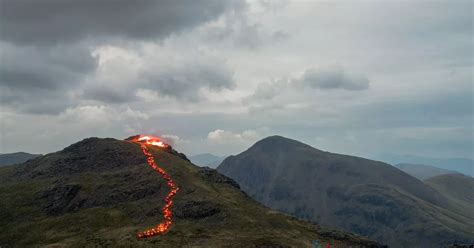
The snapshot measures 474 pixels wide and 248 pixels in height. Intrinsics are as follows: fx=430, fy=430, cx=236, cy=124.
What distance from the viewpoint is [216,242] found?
13925 centimetres

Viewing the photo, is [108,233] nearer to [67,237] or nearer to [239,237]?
[67,237]

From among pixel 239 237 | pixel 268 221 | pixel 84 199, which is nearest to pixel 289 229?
pixel 268 221

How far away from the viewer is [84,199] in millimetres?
194500

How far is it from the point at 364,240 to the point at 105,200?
114 metres

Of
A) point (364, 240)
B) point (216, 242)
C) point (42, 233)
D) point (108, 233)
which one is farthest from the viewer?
point (364, 240)

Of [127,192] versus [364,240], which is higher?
[127,192]

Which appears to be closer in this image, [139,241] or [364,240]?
[139,241]

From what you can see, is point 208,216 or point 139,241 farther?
point 208,216

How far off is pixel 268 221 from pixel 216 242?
119 feet

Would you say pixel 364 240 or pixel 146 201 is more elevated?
pixel 146 201

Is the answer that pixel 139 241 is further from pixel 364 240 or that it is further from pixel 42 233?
pixel 364 240

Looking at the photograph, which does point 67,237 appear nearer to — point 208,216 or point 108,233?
point 108,233

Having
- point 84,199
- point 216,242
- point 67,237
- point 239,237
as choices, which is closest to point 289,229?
point 239,237

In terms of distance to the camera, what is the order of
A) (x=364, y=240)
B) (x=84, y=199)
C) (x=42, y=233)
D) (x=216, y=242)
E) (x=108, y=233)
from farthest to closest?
1. (x=84, y=199)
2. (x=364, y=240)
3. (x=42, y=233)
4. (x=108, y=233)
5. (x=216, y=242)
